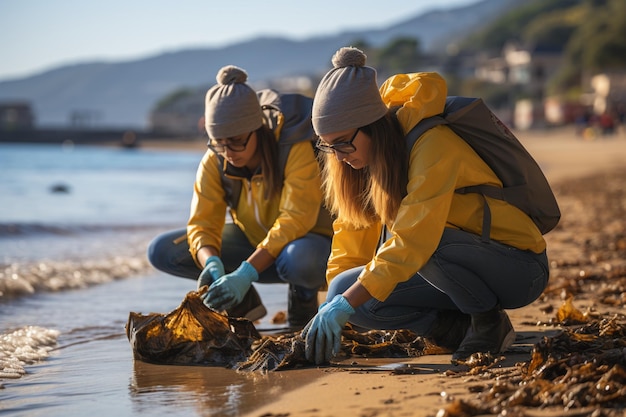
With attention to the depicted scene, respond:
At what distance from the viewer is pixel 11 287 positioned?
19.2ft

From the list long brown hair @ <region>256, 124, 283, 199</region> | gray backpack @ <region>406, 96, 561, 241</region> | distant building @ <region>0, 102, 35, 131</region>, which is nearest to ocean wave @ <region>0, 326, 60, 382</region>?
long brown hair @ <region>256, 124, 283, 199</region>

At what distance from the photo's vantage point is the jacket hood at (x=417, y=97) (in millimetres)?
3084

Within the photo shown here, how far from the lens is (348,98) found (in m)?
2.99

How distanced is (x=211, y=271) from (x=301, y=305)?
59cm

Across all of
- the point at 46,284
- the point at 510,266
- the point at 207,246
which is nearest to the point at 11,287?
the point at 46,284

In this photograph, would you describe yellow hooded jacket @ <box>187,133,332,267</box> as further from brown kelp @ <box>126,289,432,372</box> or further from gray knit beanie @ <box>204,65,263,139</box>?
brown kelp @ <box>126,289,432,372</box>

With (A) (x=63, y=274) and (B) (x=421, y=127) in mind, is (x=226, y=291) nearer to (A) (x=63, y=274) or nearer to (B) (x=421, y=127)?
(B) (x=421, y=127)

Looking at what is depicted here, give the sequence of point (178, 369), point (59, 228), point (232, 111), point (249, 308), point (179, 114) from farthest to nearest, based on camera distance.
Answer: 1. point (179, 114)
2. point (59, 228)
3. point (249, 308)
4. point (232, 111)
5. point (178, 369)

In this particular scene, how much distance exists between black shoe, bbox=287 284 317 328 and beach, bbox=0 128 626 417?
147 mm

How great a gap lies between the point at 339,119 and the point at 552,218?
0.87 meters

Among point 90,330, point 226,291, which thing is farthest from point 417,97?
point 90,330

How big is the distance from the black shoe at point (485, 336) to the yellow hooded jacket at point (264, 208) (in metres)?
0.93

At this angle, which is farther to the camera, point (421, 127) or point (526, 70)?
point (526, 70)

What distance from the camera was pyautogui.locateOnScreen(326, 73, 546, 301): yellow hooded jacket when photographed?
9.73 feet
